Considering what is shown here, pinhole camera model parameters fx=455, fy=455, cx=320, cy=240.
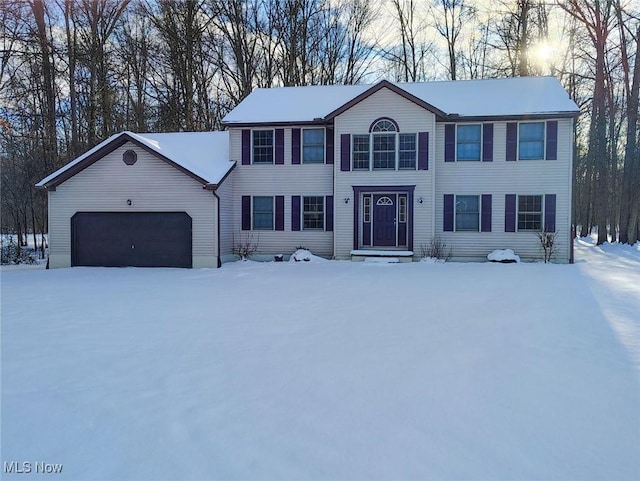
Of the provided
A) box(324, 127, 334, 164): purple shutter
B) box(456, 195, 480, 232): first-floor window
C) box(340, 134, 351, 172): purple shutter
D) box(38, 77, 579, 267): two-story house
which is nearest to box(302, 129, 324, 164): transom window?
box(38, 77, 579, 267): two-story house

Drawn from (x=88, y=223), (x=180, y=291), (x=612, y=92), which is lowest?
(x=180, y=291)

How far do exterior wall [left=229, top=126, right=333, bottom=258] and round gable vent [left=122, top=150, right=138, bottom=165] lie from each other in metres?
3.61

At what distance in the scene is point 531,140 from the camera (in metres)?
16.0

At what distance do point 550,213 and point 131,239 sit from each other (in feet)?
47.9

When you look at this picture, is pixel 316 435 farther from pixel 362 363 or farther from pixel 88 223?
pixel 88 223

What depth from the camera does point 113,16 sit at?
23.8 metres

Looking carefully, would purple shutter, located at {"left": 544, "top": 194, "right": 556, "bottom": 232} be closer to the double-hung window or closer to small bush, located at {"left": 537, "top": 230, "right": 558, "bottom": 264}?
small bush, located at {"left": 537, "top": 230, "right": 558, "bottom": 264}

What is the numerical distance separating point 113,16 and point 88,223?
13.8 m

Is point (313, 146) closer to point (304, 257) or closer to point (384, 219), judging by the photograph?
point (384, 219)

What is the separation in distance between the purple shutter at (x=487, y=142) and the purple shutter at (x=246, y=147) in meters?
8.63

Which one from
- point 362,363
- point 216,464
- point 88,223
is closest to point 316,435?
point 216,464

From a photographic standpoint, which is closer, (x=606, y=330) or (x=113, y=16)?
(x=606, y=330)

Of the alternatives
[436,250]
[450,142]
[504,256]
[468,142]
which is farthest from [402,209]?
[504,256]

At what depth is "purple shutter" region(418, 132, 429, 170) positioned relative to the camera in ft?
52.7
